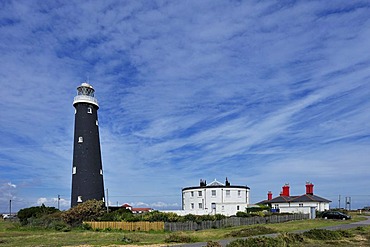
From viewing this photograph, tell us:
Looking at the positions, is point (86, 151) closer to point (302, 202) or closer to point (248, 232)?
point (248, 232)

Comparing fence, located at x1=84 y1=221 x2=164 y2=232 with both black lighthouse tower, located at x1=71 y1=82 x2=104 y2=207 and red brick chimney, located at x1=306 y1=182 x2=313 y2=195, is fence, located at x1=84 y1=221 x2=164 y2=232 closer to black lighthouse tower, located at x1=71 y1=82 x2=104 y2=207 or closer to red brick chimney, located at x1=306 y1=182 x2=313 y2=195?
black lighthouse tower, located at x1=71 y1=82 x2=104 y2=207

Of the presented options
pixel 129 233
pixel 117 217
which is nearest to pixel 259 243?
pixel 129 233

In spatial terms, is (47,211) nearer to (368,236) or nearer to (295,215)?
(295,215)

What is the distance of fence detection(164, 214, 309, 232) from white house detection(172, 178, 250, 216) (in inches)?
351

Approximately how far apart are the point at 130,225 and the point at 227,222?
1025cm

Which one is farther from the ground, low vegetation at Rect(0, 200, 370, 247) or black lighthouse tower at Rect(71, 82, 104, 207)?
black lighthouse tower at Rect(71, 82, 104, 207)

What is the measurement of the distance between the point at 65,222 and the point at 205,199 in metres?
21.9

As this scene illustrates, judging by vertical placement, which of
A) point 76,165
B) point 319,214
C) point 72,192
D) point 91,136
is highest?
point 91,136

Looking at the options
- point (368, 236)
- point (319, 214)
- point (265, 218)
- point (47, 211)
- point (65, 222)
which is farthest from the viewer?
point (319, 214)

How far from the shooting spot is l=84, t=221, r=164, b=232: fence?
30875mm

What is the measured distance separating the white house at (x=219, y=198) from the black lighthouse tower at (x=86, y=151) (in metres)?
14.2

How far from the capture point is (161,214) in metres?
33.5

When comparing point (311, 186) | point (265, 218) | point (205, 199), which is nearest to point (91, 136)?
point (205, 199)

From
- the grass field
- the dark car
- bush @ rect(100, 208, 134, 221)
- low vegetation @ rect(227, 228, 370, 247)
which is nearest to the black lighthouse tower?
bush @ rect(100, 208, 134, 221)
